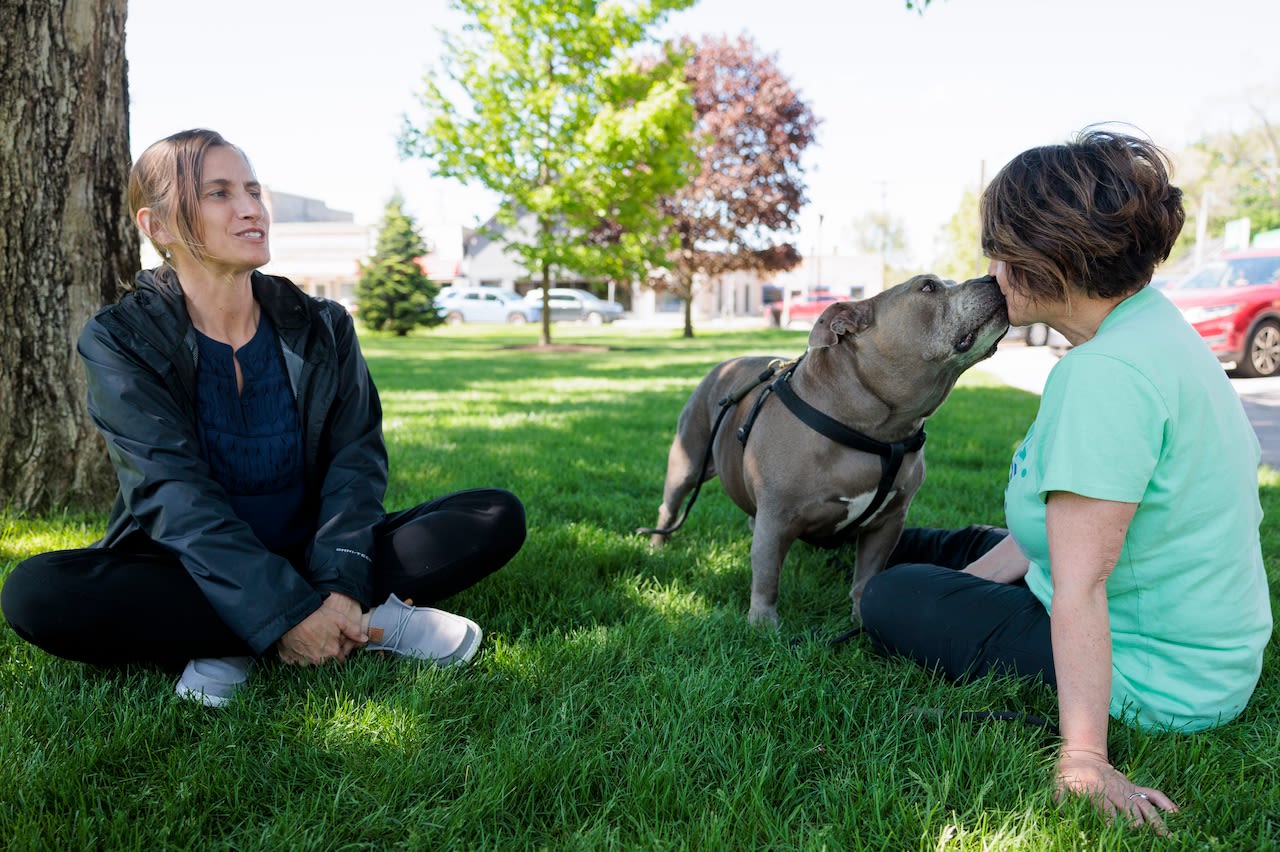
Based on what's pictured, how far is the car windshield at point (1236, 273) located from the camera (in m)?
12.7

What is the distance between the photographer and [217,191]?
8.98 ft

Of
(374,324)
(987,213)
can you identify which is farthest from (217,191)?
(374,324)

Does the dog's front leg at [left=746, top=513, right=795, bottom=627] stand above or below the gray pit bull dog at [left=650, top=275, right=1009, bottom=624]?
below

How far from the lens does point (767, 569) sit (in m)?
3.20

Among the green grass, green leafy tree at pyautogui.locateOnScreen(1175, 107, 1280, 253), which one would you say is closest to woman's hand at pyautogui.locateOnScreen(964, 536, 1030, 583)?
the green grass

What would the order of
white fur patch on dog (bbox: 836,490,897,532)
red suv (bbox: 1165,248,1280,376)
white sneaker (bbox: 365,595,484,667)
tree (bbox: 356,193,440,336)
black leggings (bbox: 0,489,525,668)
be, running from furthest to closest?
tree (bbox: 356,193,440,336) → red suv (bbox: 1165,248,1280,376) → white fur patch on dog (bbox: 836,490,897,532) → white sneaker (bbox: 365,595,484,667) → black leggings (bbox: 0,489,525,668)

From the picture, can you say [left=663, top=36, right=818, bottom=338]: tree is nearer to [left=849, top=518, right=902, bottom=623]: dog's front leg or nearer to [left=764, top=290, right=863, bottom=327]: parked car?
[left=764, top=290, right=863, bottom=327]: parked car

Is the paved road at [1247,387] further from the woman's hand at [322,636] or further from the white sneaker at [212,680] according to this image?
the white sneaker at [212,680]

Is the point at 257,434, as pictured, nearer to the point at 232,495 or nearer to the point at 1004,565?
the point at 232,495

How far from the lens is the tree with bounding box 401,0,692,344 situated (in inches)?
696

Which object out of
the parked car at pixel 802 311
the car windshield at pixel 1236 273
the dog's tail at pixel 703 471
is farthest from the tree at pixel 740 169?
the dog's tail at pixel 703 471

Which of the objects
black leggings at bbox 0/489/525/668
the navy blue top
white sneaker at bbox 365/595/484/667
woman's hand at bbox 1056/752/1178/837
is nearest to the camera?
woman's hand at bbox 1056/752/1178/837

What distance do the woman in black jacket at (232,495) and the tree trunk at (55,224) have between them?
152 cm

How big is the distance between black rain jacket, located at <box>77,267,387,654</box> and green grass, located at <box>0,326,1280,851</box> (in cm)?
29
